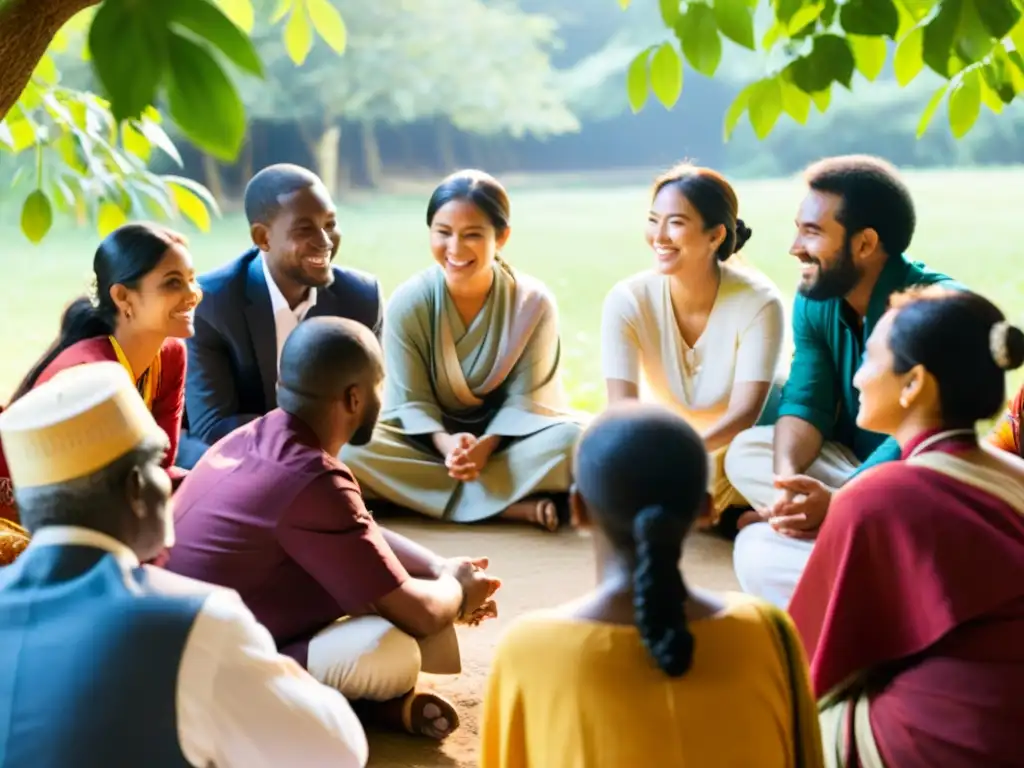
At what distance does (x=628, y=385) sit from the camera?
476 cm

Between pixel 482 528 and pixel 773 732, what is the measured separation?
3.11 m

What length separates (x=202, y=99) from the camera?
52.6 inches

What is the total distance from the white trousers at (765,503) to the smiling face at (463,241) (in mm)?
1241

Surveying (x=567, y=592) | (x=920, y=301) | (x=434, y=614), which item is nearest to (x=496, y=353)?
(x=567, y=592)

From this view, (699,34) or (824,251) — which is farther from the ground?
(699,34)

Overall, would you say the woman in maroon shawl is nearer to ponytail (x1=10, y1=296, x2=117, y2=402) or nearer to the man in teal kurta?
the man in teal kurta

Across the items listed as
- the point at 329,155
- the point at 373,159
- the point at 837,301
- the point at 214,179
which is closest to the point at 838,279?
the point at 837,301

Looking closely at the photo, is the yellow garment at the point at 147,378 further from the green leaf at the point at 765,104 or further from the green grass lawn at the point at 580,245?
the green grass lawn at the point at 580,245

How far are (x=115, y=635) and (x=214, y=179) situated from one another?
29.0ft

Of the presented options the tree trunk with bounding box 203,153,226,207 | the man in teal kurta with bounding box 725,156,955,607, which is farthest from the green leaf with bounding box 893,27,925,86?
the tree trunk with bounding box 203,153,226,207

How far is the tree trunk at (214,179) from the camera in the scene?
10.0 metres

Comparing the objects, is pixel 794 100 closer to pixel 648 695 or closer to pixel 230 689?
pixel 648 695

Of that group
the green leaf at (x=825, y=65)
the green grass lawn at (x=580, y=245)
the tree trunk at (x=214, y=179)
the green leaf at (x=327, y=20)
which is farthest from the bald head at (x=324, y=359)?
the tree trunk at (x=214, y=179)

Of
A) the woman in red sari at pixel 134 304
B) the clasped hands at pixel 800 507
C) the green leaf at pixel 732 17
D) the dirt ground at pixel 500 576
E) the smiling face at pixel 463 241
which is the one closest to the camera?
the green leaf at pixel 732 17
